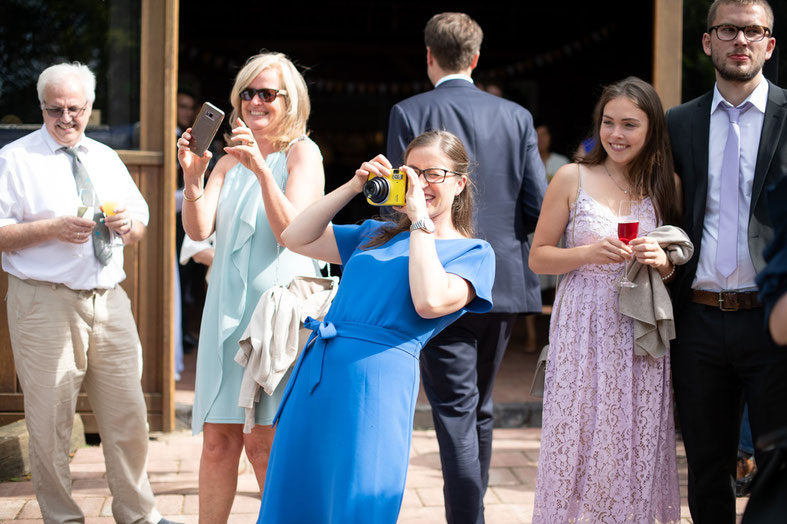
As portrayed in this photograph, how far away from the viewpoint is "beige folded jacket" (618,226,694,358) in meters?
2.98

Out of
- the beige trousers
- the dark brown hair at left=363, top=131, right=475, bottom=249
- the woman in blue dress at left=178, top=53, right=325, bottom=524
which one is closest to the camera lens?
the dark brown hair at left=363, top=131, right=475, bottom=249

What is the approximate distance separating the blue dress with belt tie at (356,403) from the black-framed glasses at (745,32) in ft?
4.05

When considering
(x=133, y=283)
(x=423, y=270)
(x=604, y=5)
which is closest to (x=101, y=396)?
(x=133, y=283)

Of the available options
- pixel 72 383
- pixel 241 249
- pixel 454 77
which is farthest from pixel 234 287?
pixel 454 77

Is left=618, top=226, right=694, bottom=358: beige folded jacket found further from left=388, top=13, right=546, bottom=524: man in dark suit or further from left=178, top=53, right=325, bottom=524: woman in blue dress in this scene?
left=178, top=53, right=325, bottom=524: woman in blue dress

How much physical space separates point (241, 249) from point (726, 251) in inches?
70.2

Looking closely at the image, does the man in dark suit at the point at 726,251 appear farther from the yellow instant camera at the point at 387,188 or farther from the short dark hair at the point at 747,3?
the yellow instant camera at the point at 387,188

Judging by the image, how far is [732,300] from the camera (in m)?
2.97

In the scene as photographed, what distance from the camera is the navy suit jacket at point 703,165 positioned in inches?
117

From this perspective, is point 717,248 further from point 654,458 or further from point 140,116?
point 140,116

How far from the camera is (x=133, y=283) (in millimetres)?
5129

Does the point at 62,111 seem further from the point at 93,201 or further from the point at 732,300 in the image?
the point at 732,300

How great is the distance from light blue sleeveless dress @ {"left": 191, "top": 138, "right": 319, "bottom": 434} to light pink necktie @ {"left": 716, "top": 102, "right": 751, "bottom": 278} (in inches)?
60.9

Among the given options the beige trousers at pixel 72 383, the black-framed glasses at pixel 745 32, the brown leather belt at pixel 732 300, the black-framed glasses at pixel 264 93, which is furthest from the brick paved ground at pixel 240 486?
the black-framed glasses at pixel 745 32
